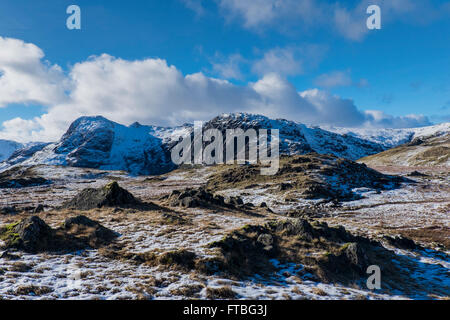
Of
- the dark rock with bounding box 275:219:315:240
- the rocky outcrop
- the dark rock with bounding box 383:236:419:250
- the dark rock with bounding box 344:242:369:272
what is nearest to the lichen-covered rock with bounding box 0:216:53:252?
the rocky outcrop

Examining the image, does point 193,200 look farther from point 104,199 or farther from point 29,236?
point 29,236

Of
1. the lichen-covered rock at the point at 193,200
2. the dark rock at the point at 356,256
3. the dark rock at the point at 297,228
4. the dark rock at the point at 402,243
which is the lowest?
the dark rock at the point at 402,243

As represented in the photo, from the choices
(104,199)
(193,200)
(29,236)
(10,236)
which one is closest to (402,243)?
(193,200)

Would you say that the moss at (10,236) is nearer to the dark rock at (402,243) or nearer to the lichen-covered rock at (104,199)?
the lichen-covered rock at (104,199)

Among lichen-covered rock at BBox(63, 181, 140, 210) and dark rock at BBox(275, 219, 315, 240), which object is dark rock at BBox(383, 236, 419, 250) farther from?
lichen-covered rock at BBox(63, 181, 140, 210)

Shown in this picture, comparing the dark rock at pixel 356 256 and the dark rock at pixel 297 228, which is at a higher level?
the dark rock at pixel 297 228

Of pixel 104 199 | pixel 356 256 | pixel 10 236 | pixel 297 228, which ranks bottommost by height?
pixel 356 256

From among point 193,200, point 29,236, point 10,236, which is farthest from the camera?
point 193,200

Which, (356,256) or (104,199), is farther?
(104,199)

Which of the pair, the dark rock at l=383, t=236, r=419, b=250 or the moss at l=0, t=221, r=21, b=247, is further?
the dark rock at l=383, t=236, r=419, b=250

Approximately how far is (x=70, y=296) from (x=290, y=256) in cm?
1092

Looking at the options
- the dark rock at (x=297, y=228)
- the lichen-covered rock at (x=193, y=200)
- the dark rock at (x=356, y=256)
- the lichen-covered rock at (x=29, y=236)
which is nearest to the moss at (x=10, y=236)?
the lichen-covered rock at (x=29, y=236)

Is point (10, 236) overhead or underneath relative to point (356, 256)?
overhead
